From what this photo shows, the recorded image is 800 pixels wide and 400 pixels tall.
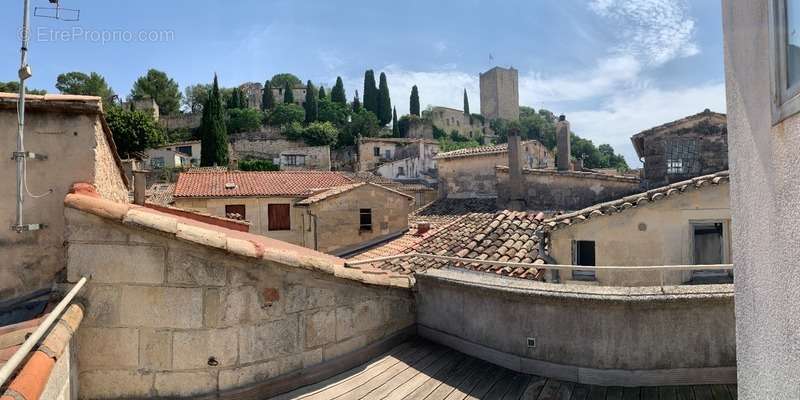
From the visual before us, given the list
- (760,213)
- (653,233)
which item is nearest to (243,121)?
(653,233)

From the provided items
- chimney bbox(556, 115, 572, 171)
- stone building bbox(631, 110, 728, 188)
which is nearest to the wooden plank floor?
stone building bbox(631, 110, 728, 188)

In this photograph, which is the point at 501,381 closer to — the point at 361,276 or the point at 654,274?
the point at 361,276

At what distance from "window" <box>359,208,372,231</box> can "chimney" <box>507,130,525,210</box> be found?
18.5ft

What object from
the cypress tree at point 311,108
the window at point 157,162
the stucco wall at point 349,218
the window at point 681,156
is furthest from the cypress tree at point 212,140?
the window at point 681,156

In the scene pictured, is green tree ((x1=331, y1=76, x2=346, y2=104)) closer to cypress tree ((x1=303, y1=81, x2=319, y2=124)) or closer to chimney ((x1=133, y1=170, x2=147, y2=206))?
cypress tree ((x1=303, y1=81, x2=319, y2=124))

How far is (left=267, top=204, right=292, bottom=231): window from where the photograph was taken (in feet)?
73.6

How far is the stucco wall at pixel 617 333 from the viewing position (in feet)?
13.4

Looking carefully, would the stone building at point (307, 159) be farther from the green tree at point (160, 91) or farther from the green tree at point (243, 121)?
the green tree at point (160, 91)

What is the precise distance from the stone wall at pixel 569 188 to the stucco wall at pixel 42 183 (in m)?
14.8

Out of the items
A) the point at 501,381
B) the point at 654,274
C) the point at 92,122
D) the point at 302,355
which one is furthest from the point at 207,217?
the point at 654,274

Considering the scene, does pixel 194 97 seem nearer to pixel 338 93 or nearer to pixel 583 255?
pixel 338 93

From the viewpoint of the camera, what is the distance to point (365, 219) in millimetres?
18281

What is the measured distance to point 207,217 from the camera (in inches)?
357

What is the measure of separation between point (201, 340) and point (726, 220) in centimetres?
906
